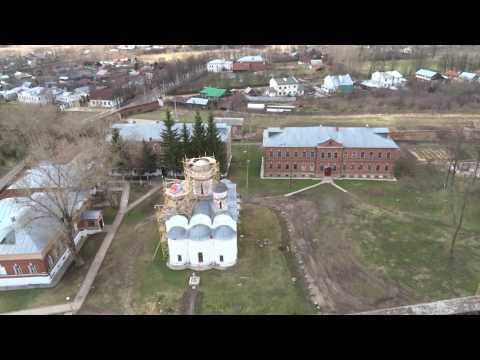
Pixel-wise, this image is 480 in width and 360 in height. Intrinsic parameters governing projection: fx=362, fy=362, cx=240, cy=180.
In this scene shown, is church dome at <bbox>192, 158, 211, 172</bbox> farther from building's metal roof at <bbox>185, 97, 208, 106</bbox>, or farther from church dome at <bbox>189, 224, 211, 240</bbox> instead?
building's metal roof at <bbox>185, 97, 208, 106</bbox>

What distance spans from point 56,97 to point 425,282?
3442 inches

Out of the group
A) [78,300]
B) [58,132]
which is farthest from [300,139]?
[58,132]

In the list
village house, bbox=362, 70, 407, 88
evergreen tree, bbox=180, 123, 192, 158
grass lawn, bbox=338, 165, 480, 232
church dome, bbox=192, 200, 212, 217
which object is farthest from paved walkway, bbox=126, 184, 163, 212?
village house, bbox=362, 70, 407, 88

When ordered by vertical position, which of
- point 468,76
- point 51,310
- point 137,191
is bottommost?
point 51,310

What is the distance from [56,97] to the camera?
286 ft

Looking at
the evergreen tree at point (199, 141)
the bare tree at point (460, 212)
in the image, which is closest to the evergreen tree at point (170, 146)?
the evergreen tree at point (199, 141)

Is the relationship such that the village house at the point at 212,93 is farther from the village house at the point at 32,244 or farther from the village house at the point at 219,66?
the village house at the point at 32,244

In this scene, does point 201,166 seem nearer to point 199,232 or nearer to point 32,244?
point 199,232

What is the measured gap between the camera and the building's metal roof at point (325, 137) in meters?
46.3

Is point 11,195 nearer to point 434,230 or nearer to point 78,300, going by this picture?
point 78,300

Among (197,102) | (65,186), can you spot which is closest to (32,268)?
(65,186)

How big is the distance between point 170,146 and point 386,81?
225 ft

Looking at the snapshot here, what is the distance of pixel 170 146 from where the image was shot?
44.2 metres

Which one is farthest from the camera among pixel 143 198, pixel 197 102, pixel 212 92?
pixel 212 92
